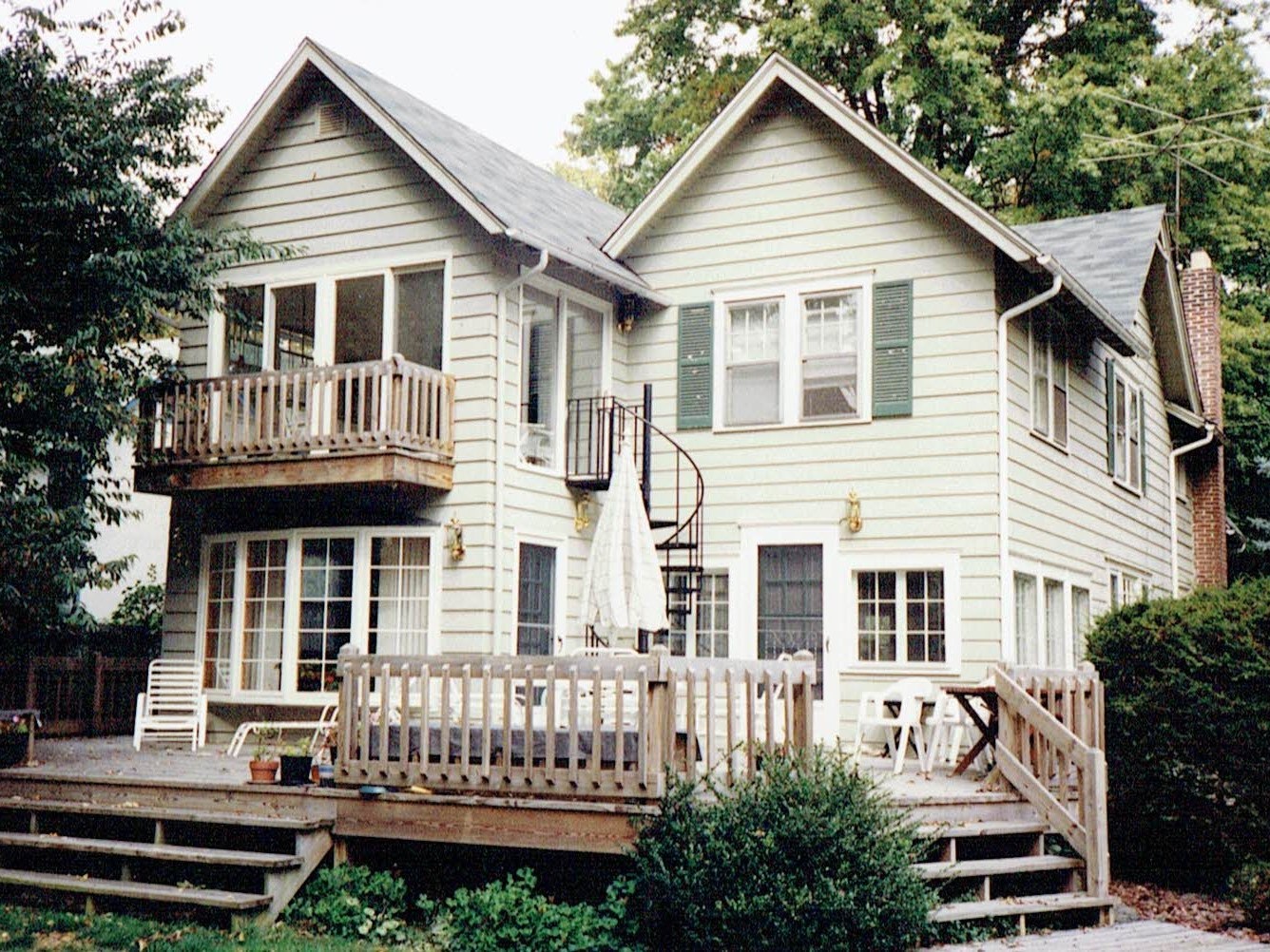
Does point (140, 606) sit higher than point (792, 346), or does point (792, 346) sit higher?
point (792, 346)

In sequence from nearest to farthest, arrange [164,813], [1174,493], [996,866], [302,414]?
[996,866] → [164,813] → [302,414] → [1174,493]

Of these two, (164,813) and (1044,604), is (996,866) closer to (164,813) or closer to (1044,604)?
(164,813)

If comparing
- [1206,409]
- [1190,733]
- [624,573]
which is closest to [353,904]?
[624,573]

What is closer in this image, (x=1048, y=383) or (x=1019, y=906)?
(x=1019, y=906)

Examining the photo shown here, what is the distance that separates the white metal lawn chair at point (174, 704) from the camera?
1409 centimetres

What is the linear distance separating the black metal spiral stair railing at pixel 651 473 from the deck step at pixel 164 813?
5804 millimetres

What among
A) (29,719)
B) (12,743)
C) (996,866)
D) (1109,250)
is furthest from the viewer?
(1109,250)

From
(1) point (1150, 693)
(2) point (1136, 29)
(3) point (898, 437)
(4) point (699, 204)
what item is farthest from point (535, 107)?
(1) point (1150, 693)

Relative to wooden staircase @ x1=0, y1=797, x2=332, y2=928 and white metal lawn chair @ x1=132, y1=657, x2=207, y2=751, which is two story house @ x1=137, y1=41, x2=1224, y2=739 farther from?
wooden staircase @ x1=0, y1=797, x2=332, y2=928

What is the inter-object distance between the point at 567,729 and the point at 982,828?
3020mm

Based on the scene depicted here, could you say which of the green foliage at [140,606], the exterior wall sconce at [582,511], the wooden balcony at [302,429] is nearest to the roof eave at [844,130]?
the exterior wall sconce at [582,511]

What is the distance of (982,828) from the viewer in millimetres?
9797

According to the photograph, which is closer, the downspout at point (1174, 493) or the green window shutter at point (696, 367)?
the green window shutter at point (696, 367)

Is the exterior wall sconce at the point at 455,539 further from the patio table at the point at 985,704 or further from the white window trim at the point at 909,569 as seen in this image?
the patio table at the point at 985,704
